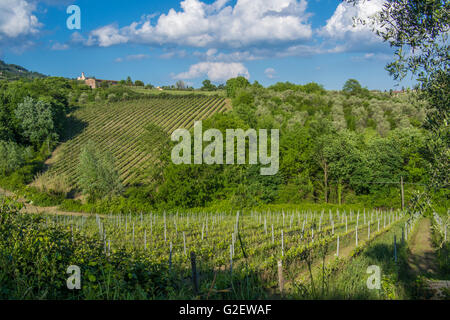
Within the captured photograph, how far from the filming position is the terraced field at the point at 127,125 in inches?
1831

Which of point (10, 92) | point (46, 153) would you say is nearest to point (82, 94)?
point (10, 92)

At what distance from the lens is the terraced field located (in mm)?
46500

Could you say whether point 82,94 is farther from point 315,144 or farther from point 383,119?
point 383,119

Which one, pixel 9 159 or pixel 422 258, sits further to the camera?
pixel 9 159

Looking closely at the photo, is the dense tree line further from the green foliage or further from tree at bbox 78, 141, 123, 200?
the green foliage

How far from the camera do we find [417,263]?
12250mm

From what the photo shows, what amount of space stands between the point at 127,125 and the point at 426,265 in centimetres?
5578

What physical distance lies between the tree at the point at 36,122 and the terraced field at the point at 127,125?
10.0ft

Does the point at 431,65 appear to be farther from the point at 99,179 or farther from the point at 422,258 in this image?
the point at 99,179

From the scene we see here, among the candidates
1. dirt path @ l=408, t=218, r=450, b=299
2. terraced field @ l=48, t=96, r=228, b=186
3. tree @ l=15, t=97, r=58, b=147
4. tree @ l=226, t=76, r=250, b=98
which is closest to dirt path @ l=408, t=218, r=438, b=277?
dirt path @ l=408, t=218, r=450, b=299

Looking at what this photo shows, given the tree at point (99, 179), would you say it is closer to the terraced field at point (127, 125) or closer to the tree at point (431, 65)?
the terraced field at point (127, 125)

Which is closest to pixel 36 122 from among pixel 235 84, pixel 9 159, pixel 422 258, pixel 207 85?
pixel 9 159

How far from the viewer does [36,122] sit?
5244 cm
